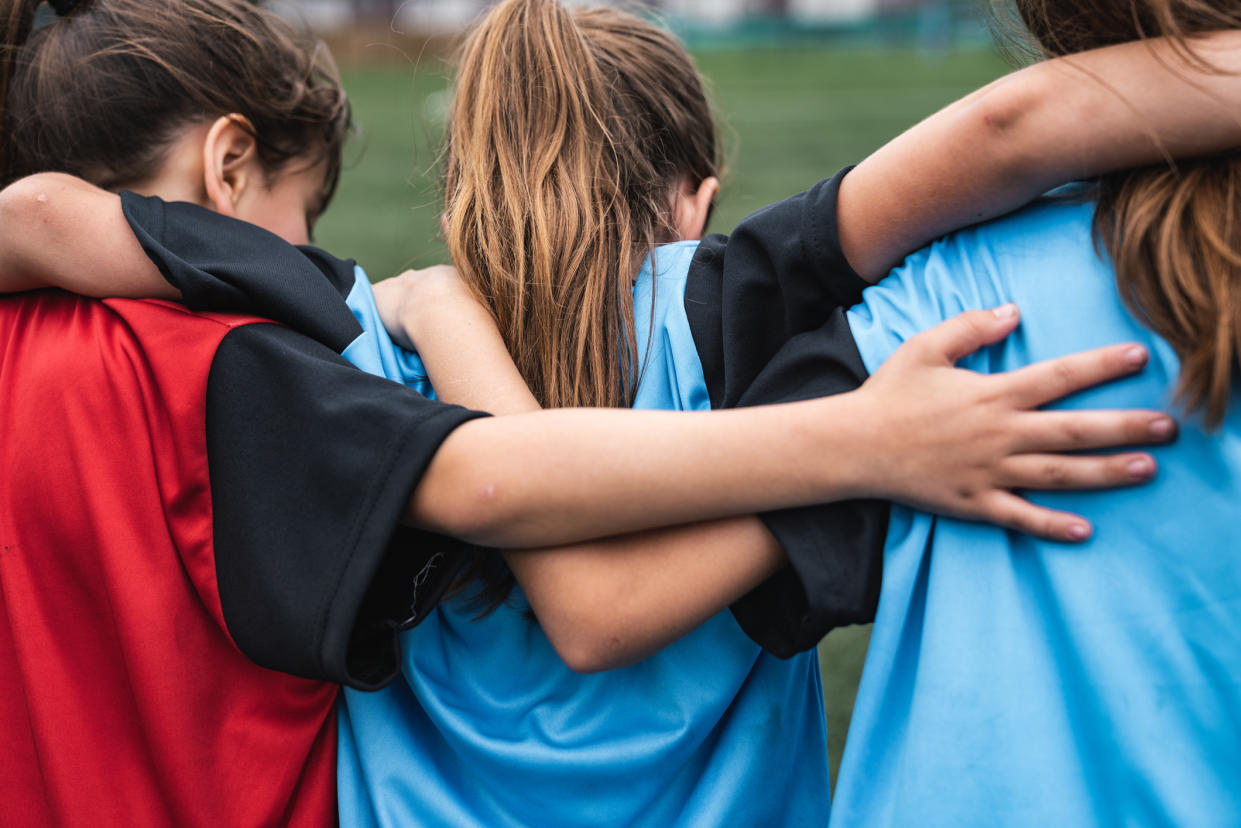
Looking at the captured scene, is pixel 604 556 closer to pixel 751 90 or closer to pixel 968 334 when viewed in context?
pixel 968 334

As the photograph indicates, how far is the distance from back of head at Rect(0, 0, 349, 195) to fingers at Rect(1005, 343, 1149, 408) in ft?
3.62

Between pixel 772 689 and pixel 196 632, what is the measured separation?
62cm

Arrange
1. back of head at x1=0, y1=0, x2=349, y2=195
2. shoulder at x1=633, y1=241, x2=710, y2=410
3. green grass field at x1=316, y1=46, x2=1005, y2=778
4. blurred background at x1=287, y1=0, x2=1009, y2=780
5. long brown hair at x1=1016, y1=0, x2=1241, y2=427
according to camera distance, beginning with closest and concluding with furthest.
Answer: long brown hair at x1=1016, y1=0, x2=1241, y2=427 < shoulder at x1=633, y1=241, x2=710, y2=410 < back of head at x1=0, y1=0, x2=349, y2=195 < blurred background at x1=287, y1=0, x2=1009, y2=780 < green grass field at x1=316, y1=46, x2=1005, y2=778

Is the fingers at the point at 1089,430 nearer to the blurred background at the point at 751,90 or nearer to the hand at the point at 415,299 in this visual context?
the blurred background at the point at 751,90

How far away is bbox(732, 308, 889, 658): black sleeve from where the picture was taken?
948mm

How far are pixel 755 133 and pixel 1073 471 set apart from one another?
10071mm

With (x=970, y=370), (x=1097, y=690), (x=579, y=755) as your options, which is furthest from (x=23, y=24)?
(x=1097, y=690)

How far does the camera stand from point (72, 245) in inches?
45.8

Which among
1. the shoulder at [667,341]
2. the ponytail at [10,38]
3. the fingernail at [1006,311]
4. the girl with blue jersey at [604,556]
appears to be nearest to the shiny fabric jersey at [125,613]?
the girl with blue jersey at [604,556]

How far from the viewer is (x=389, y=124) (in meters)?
11.1

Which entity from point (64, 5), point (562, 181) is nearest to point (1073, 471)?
point (562, 181)

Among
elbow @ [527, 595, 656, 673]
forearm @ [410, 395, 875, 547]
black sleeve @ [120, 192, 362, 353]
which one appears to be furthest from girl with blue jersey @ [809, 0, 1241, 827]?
black sleeve @ [120, 192, 362, 353]

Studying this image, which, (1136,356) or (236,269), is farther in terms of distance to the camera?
(236,269)

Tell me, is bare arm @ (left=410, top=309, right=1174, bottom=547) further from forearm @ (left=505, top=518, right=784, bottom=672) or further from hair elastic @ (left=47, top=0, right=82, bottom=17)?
hair elastic @ (left=47, top=0, right=82, bottom=17)
